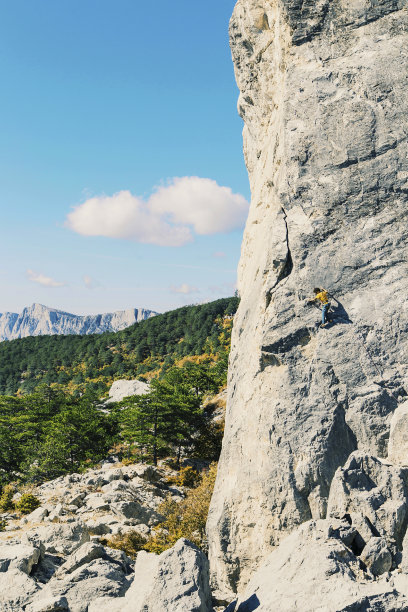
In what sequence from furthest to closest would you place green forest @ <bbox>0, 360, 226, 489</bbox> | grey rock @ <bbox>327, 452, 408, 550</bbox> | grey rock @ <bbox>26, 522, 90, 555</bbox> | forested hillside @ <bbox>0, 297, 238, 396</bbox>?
forested hillside @ <bbox>0, 297, 238, 396</bbox> < green forest @ <bbox>0, 360, 226, 489</bbox> < grey rock @ <bbox>26, 522, 90, 555</bbox> < grey rock @ <bbox>327, 452, 408, 550</bbox>

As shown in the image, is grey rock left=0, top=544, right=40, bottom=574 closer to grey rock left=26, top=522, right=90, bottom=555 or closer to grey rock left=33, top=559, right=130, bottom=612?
grey rock left=33, top=559, right=130, bottom=612

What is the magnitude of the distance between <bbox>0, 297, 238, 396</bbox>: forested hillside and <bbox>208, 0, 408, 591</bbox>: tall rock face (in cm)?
5952

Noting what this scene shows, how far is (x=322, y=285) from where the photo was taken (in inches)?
658

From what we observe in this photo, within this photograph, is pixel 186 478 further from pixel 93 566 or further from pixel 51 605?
pixel 51 605

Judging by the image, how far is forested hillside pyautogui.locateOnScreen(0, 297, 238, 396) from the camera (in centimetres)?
8675

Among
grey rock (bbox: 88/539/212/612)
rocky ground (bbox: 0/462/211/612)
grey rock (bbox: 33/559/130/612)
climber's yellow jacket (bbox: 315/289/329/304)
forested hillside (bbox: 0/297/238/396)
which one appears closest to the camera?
grey rock (bbox: 88/539/212/612)

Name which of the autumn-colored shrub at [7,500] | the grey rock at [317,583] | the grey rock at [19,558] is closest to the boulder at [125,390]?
the autumn-colored shrub at [7,500]

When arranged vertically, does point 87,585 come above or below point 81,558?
below

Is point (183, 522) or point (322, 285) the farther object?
point (183, 522)

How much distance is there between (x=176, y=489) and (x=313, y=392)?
1818cm

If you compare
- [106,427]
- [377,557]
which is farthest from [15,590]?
[106,427]

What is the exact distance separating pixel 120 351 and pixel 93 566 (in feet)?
288

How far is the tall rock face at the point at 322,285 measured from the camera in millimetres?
15391

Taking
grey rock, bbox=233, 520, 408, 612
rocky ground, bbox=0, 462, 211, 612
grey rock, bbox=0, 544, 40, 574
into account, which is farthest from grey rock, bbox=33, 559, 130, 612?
grey rock, bbox=233, 520, 408, 612
